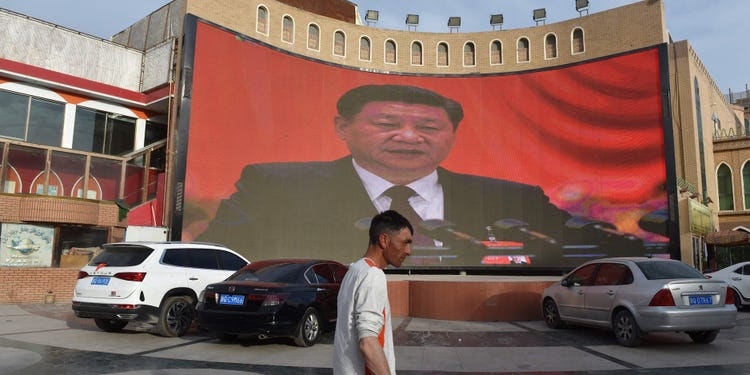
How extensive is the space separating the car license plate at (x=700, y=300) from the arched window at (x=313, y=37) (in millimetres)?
25045

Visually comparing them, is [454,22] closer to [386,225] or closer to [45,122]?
[45,122]

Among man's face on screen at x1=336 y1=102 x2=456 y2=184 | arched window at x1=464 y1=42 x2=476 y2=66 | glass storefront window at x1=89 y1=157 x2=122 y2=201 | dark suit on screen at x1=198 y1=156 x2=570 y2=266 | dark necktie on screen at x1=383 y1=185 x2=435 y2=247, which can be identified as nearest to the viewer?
glass storefront window at x1=89 y1=157 x2=122 y2=201

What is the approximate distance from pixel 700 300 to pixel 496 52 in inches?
1020

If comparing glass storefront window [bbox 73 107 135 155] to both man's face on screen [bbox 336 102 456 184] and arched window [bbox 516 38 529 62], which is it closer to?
man's face on screen [bbox 336 102 456 184]

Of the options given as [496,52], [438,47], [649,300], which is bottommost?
[649,300]

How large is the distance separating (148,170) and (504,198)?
18.5 meters

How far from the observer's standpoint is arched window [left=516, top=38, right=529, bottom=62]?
31.3 meters

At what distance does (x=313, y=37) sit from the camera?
96.8ft

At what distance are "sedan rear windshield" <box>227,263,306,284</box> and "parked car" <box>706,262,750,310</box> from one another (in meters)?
11.8

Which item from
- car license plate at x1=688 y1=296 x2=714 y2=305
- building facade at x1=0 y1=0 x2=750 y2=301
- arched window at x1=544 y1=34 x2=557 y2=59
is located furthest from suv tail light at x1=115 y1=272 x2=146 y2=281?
arched window at x1=544 y1=34 x2=557 y2=59

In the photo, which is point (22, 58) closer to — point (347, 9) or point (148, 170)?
point (148, 170)

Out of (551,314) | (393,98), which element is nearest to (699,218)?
(393,98)

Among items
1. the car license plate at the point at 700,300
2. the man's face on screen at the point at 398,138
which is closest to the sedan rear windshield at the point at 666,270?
the car license plate at the point at 700,300

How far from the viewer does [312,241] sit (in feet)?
85.4
